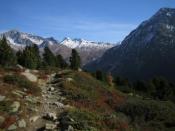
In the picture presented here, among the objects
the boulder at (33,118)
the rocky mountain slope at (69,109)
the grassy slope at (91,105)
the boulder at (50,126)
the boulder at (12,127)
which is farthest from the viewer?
the boulder at (33,118)

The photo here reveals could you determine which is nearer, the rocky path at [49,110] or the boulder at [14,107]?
the rocky path at [49,110]

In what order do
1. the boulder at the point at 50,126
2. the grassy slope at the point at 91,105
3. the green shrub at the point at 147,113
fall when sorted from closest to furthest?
the boulder at the point at 50,126 < the grassy slope at the point at 91,105 < the green shrub at the point at 147,113

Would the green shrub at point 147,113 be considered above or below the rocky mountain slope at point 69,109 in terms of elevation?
below

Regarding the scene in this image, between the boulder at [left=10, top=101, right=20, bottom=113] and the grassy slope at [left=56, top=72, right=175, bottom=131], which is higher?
the boulder at [left=10, top=101, right=20, bottom=113]

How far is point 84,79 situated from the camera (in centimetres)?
5125

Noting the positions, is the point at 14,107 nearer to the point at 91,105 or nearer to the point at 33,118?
the point at 33,118

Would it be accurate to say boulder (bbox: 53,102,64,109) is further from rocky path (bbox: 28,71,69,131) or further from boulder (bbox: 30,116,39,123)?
boulder (bbox: 30,116,39,123)

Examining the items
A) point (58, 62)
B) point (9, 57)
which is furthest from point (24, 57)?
point (58, 62)

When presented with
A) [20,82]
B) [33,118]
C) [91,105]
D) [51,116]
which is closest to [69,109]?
[51,116]

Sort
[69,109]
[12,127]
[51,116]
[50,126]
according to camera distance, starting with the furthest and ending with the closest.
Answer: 1. [69,109]
2. [51,116]
3. [12,127]
4. [50,126]

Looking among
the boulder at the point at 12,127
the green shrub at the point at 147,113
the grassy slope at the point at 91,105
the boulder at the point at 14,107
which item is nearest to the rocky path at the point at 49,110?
the grassy slope at the point at 91,105

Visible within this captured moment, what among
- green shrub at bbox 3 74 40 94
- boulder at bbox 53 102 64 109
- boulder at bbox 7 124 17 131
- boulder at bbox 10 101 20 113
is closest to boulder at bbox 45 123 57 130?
boulder at bbox 7 124 17 131

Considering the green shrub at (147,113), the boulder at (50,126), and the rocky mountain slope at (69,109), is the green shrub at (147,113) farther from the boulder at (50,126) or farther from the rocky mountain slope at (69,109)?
the boulder at (50,126)

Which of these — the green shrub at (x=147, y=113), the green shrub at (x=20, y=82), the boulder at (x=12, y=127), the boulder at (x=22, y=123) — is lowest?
the green shrub at (x=147, y=113)
